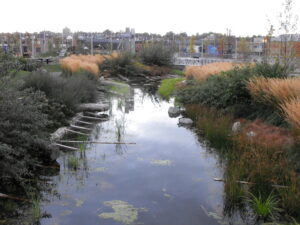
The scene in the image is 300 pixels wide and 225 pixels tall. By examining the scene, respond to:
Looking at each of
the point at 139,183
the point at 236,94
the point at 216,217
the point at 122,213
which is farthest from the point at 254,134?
the point at 122,213

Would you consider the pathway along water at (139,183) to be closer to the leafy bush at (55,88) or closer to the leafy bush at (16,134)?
the leafy bush at (16,134)

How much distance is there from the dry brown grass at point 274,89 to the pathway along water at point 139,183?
160cm

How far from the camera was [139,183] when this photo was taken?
5.04 meters

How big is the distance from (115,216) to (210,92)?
18.8 ft

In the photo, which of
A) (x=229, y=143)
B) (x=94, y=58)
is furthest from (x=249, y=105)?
(x=94, y=58)

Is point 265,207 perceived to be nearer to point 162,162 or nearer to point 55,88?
point 162,162

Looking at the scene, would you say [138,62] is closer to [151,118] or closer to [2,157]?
[151,118]

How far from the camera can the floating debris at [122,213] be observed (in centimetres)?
403

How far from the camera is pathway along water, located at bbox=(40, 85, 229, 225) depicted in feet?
13.5

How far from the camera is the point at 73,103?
8.45 m

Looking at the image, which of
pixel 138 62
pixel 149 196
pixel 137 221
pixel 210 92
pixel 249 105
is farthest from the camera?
pixel 138 62

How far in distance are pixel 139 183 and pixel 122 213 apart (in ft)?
3.01

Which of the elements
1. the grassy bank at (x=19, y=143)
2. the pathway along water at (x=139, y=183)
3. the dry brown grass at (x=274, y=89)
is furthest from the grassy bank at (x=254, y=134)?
the grassy bank at (x=19, y=143)

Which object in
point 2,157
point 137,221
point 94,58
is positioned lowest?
point 137,221
